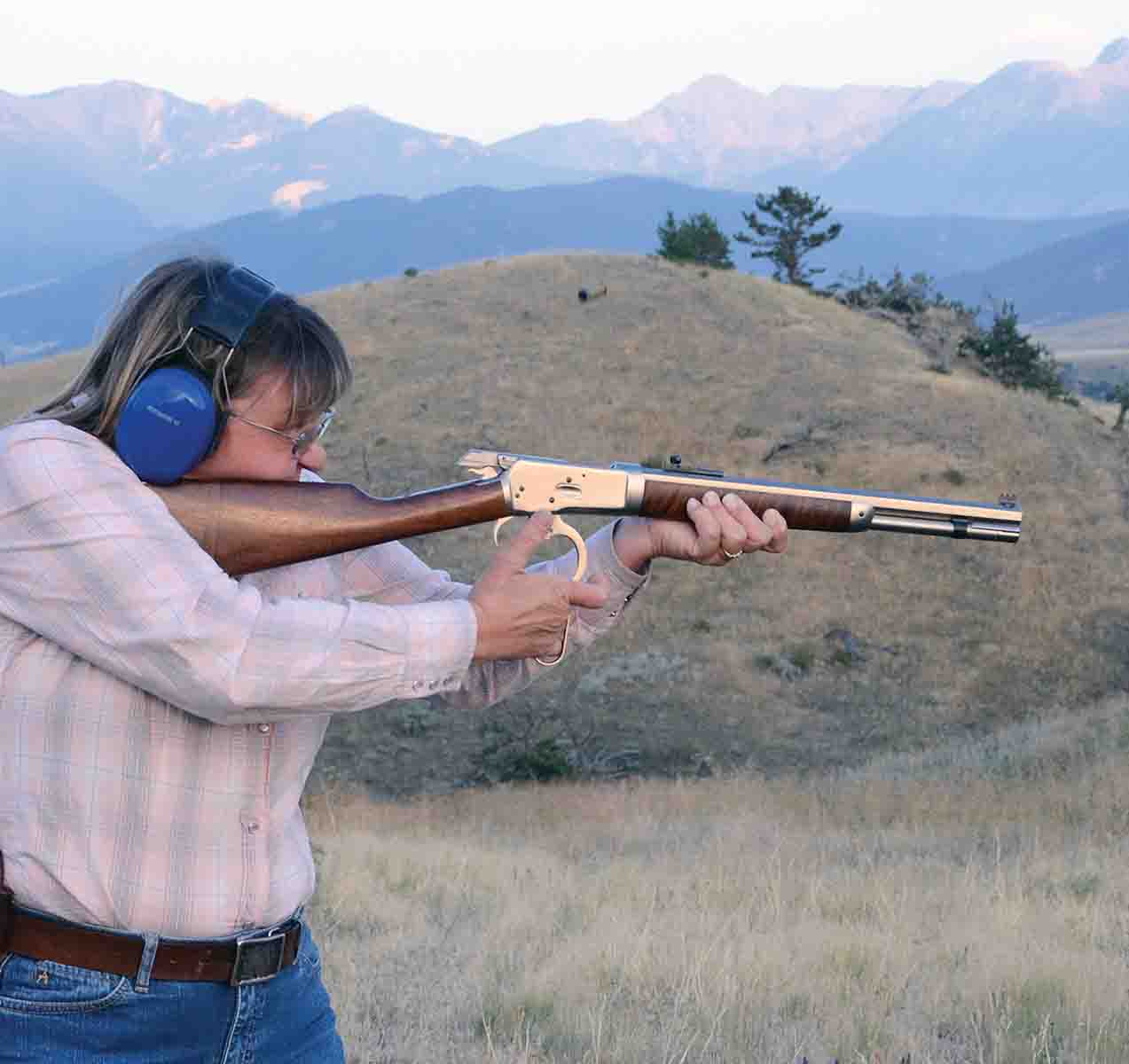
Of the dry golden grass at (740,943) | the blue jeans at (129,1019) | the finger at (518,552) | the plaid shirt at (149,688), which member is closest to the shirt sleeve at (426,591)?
the finger at (518,552)

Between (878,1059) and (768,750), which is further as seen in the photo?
(768,750)

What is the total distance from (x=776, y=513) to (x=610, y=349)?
122 feet

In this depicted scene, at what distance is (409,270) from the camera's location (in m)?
51.6

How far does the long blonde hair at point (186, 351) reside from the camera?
246 centimetres

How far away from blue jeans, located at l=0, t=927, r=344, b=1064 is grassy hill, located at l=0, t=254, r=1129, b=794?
1601 cm

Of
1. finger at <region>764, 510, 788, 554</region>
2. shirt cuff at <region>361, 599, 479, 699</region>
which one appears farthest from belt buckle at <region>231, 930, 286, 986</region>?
finger at <region>764, 510, 788, 554</region>

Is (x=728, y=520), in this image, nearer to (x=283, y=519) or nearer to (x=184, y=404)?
(x=283, y=519)

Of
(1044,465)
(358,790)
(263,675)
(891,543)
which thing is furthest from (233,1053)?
(1044,465)

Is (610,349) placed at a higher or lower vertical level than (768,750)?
higher

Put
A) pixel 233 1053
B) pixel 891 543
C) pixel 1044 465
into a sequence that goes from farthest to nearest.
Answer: pixel 1044 465 → pixel 891 543 → pixel 233 1053

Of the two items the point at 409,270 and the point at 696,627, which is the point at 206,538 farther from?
the point at 409,270

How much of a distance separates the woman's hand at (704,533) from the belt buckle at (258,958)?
4.57 ft

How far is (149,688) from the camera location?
2.26m

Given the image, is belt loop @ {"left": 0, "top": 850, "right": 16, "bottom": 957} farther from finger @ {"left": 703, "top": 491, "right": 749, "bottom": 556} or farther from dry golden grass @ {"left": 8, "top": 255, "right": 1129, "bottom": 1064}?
dry golden grass @ {"left": 8, "top": 255, "right": 1129, "bottom": 1064}
